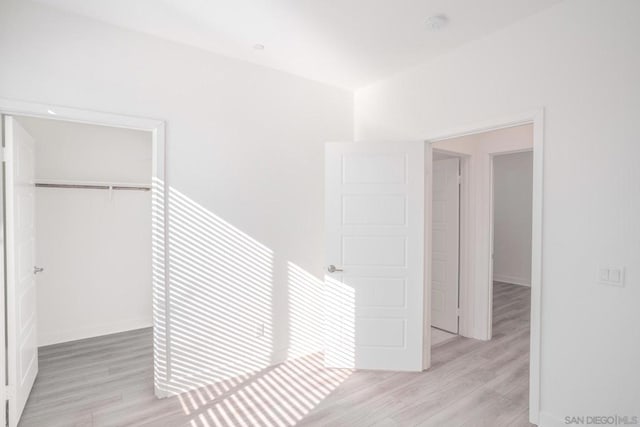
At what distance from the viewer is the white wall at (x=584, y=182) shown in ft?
6.07

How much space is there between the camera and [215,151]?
9.21 feet

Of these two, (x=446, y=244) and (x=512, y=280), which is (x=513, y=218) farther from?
(x=446, y=244)

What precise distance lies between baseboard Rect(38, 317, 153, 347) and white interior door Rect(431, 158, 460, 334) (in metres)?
3.55

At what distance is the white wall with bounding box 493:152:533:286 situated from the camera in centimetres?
649

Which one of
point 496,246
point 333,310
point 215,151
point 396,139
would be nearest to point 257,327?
point 333,310

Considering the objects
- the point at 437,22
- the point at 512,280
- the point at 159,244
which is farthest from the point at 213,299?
the point at 512,280

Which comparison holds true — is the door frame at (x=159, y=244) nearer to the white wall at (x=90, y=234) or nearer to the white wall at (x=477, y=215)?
the white wall at (x=90, y=234)

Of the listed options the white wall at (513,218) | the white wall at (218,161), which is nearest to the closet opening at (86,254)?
the white wall at (218,161)

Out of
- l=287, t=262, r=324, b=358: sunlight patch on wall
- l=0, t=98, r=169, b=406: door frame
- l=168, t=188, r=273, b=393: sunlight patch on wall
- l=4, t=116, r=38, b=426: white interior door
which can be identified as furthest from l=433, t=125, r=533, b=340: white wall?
l=4, t=116, r=38, b=426: white interior door

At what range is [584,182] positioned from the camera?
201 centimetres

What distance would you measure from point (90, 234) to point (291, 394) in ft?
9.23

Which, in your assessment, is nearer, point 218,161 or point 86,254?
point 218,161

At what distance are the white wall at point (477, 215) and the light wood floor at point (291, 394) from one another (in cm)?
44

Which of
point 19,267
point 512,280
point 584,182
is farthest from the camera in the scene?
point 512,280
